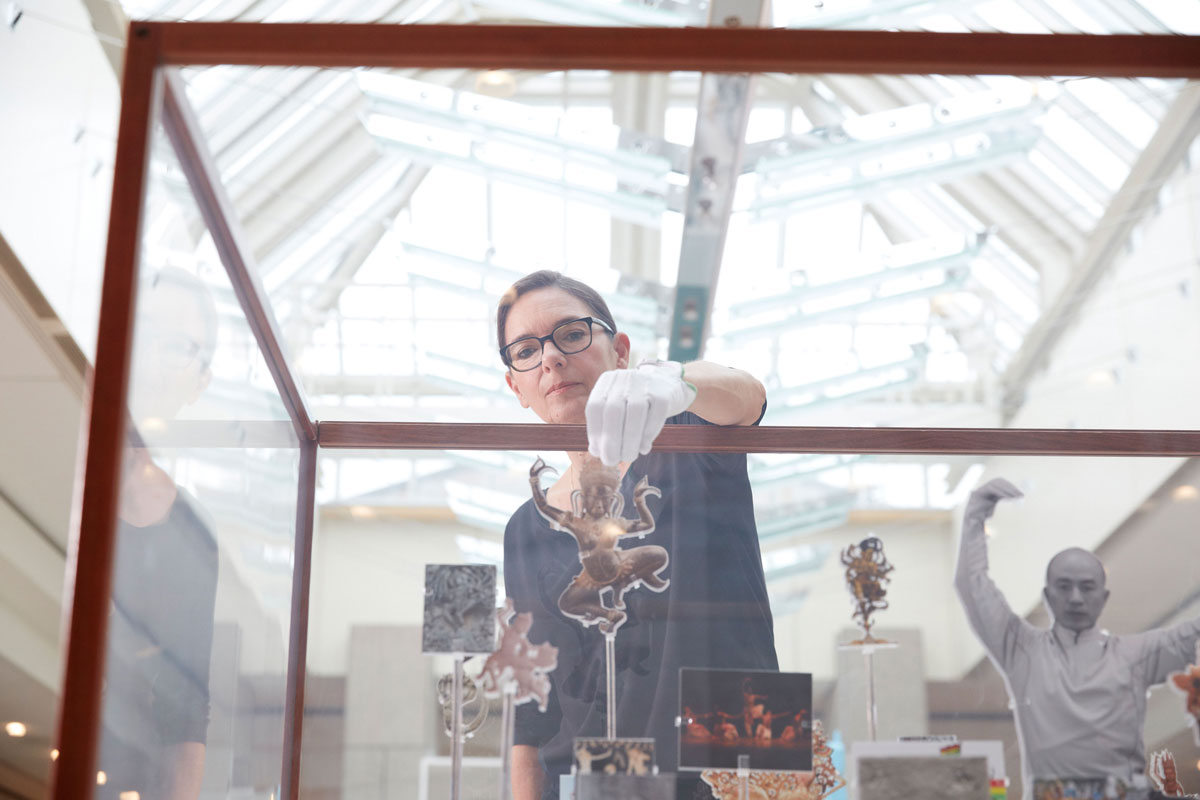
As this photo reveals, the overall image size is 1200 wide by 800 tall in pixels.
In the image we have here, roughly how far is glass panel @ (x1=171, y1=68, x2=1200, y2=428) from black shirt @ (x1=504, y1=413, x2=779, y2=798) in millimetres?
541

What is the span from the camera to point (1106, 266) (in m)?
4.75

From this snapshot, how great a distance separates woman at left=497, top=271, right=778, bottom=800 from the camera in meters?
1.30

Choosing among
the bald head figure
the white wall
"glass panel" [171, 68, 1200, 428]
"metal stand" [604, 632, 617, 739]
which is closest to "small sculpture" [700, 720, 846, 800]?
"metal stand" [604, 632, 617, 739]

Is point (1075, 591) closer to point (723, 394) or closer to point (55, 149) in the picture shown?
point (723, 394)

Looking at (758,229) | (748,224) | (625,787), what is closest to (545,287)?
(625,787)

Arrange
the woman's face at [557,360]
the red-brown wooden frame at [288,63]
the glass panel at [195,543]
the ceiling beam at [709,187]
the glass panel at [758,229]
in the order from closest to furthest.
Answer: the red-brown wooden frame at [288,63]
the glass panel at [195,543]
the woman's face at [557,360]
the glass panel at [758,229]
the ceiling beam at [709,187]

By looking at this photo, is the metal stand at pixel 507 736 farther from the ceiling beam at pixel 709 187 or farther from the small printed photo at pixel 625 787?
the ceiling beam at pixel 709 187

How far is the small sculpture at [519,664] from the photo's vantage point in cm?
136

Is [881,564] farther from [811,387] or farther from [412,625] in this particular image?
[811,387]

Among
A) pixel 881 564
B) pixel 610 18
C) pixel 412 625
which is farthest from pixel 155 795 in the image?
pixel 610 18

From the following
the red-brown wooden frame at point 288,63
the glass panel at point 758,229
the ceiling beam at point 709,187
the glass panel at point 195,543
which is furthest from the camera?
the ceiling beam at point 709,187

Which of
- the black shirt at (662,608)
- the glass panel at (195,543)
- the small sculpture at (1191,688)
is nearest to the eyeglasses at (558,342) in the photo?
the black shirt at (662,608)

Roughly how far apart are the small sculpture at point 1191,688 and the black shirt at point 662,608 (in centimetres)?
44

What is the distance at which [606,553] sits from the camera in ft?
4.57
